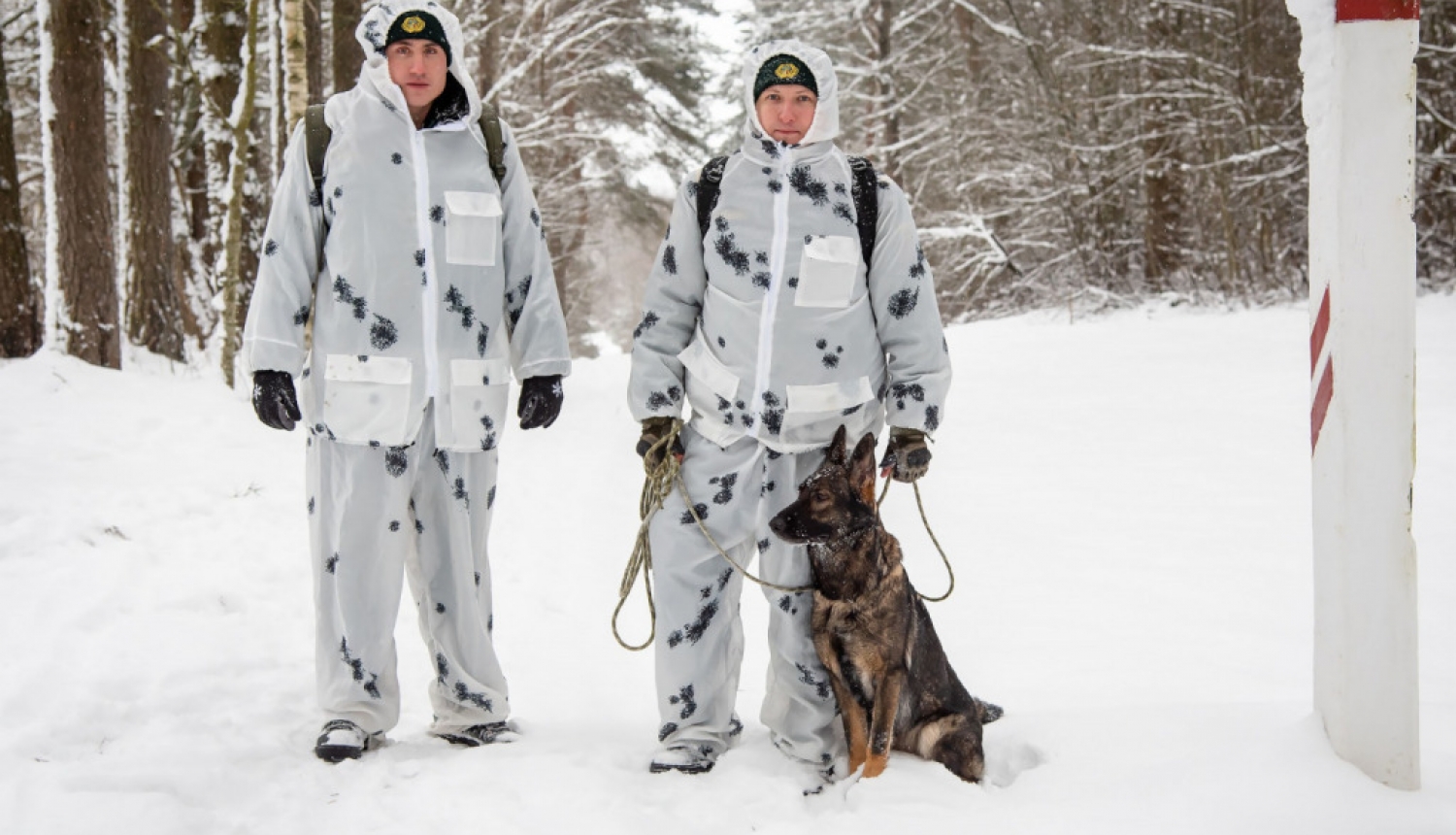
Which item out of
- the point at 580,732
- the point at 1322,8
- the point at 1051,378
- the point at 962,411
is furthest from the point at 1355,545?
A: the point at 1051,378

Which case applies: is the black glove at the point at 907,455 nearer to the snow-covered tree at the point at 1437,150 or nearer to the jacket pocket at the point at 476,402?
the jacket pocket at the point at 476,402

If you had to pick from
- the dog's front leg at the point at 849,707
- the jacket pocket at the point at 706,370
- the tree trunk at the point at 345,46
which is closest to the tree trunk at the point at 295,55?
the tree trunk at the point at 345,46

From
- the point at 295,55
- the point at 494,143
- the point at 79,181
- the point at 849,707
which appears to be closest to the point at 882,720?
the point at 849,707

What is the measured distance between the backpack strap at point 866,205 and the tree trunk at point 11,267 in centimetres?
695

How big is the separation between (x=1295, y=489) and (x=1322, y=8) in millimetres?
4379

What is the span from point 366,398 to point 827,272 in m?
1.48

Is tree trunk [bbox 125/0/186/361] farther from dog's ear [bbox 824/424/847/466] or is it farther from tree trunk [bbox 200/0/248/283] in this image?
dog's ear [bbox 824/424/847/466]

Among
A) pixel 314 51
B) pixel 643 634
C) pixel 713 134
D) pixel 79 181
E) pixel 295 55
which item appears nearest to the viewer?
pixel 643 634

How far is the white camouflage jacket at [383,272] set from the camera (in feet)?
10.4

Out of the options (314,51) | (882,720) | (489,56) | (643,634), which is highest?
(489,56)

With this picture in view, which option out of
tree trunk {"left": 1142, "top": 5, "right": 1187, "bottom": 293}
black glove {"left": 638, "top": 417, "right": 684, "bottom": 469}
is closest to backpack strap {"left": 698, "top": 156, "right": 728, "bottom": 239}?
black glove {"left": 638, "top": 417, "right": 684, "bottom": 469}

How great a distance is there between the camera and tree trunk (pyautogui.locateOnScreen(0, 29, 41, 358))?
7391 mm

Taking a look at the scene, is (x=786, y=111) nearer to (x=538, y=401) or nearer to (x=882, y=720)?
(x=538, y=401)

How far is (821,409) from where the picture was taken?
316cm
